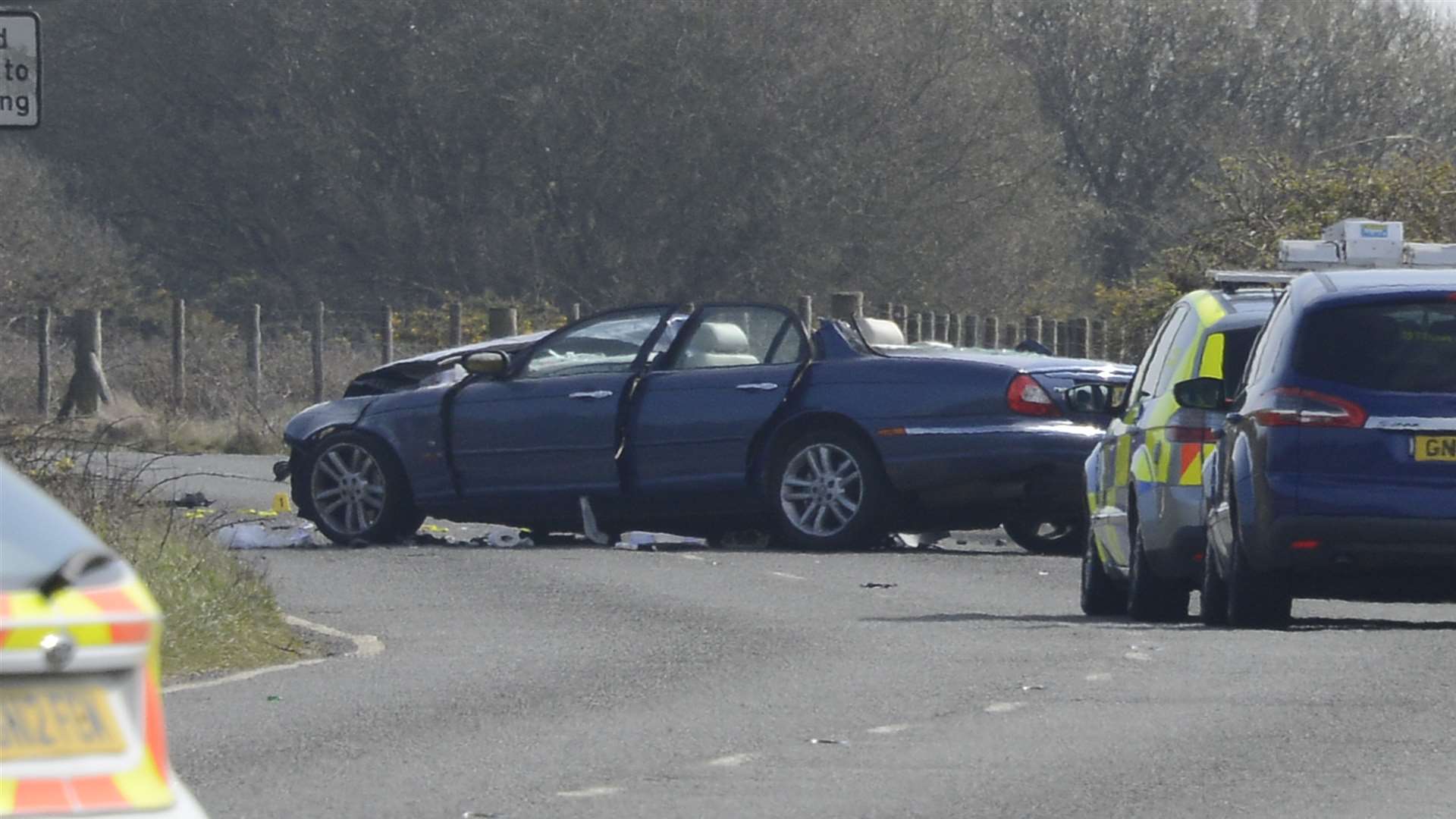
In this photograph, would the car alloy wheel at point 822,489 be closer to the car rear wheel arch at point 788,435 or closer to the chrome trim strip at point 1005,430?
the car rear wheel arch at point 788,435

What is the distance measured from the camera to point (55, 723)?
3.98 m

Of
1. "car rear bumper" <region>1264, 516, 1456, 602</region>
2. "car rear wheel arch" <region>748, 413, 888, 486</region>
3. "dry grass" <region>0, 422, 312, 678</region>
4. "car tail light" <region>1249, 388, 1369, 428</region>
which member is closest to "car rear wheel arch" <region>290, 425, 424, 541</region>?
"car rear wheel arch" <region>748, 413, 888, 486</region>

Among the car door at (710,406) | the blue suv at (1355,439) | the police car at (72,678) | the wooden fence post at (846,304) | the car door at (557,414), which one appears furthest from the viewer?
the wooden fence post at (846,304)

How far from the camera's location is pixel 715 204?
51.6 meters

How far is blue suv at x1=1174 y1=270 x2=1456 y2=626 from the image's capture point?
1091 cm

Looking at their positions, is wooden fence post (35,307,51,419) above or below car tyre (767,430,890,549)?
above

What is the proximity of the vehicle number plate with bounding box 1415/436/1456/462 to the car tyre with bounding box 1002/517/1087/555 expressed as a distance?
253 inches

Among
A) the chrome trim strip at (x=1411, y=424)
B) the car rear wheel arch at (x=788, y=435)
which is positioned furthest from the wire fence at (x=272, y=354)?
the chrome trim strip at (x=1411, y=424)

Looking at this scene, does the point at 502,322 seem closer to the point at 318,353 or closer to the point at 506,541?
the point at 318,353

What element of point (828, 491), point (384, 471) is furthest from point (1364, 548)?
point (384, 471)

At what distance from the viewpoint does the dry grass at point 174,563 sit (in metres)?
11.1

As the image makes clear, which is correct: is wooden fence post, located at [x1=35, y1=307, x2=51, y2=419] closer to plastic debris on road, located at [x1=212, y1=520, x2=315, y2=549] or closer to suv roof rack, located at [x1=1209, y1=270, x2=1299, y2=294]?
plastic debris on road, located at [x1=212, y1=520, x2=315, y2=549]

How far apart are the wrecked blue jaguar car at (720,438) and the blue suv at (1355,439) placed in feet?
15.0

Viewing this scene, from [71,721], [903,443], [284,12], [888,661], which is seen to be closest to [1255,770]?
[888,661]
